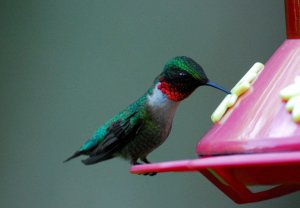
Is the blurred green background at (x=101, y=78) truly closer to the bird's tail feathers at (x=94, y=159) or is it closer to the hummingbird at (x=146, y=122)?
the hummingbird at (x=146, y=122)

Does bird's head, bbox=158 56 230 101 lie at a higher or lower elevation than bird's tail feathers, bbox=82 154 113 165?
higher

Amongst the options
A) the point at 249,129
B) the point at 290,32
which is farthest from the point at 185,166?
the point at 290,32

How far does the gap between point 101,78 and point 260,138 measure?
1.66 meters

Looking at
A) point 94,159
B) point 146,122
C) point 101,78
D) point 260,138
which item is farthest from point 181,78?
point 101,78

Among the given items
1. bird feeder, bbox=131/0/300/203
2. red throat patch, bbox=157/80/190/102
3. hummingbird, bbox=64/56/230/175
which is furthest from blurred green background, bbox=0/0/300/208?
bird feeder, bbox=131/0/300/203

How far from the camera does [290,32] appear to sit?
128 centimetres

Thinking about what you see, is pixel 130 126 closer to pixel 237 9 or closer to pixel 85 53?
pixel 85 53

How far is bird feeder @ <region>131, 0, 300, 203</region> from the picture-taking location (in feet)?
3.16

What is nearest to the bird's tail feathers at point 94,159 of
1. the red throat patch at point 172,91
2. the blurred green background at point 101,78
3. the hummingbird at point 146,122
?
the hummingbird at point 146,122

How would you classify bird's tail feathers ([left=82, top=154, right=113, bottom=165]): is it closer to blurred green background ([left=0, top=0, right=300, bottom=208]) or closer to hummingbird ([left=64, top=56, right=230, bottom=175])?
hummingbird ([left=64, top=56, right=230, bottom=175])

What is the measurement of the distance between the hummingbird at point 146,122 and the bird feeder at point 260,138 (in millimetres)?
359

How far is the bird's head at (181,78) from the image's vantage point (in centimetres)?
148

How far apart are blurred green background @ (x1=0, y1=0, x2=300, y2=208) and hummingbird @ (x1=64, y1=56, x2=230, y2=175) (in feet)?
2.77

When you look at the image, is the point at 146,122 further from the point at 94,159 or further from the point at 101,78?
the point at 101,78
